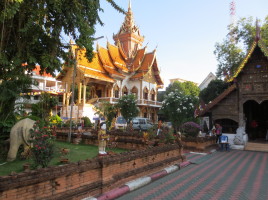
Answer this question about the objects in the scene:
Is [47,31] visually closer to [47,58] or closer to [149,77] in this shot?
[47,58]

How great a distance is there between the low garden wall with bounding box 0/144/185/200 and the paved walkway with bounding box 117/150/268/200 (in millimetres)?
522

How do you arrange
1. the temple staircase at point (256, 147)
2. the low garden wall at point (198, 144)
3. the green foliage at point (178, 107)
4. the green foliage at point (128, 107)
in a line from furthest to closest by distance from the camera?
1. the green foliage at point (128, 107)
2. the green foliage at point (178, 107)
3. the temple staircase at point (256, 147)
4. the low garden wall at point (198, 144)

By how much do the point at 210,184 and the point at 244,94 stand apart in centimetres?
1053

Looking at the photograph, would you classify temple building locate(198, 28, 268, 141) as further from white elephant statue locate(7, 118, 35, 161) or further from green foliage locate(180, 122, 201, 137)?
white elephant statue locate(7, 118, 35, 161)

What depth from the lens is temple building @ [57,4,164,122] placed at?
29986 millimetres

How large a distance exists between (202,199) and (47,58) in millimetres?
6132

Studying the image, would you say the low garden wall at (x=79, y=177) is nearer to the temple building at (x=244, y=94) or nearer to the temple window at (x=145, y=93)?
the temple building at (x=244, y=94)

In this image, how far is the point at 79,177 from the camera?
16.0 feet

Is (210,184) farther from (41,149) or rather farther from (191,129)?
Result: (191,129)

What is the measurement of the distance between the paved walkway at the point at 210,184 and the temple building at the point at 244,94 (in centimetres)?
669

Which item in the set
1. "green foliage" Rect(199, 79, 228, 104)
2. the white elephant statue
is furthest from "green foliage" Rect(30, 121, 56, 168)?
"green foliage" Rect(199, 79, 228, 104)

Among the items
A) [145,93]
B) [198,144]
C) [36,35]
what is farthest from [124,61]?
[36,35]

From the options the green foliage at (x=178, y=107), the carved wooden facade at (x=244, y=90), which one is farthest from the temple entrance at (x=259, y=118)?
the green foliage at (x=178, y=107)

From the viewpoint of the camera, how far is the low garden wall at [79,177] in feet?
12.4
